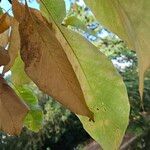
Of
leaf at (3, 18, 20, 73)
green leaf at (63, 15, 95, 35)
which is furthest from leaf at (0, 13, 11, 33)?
green leaf at (63, 15, 95, 35)

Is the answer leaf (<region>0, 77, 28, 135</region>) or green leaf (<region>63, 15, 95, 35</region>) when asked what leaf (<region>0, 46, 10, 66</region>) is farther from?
green leaf (<region>63, 15, 95, 35</region>)

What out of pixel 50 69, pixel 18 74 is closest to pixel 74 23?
pixel 18 74

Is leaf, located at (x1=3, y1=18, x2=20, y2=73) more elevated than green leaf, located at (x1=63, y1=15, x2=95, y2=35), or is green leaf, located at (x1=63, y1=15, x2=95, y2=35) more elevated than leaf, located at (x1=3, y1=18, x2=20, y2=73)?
leaf, located at (x1=3, y1=18, x2=20, y2=73)

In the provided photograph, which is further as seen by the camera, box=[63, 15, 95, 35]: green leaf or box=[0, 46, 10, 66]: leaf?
box=[63, 15, 95, 35]: green leaf

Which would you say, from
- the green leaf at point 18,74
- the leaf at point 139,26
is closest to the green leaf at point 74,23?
the green leaf at point 18,74

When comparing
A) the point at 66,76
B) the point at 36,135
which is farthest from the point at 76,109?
the point at 36,135

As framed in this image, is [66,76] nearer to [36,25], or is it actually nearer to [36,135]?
Result: [36,25]
